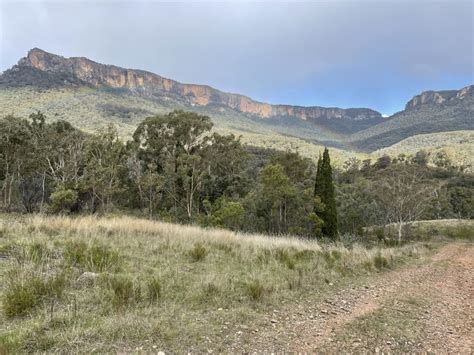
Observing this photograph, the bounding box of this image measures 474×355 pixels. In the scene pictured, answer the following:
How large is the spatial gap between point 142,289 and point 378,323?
332 cm

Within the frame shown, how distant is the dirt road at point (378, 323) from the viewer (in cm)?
403

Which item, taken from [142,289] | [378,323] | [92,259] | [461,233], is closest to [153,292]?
[142,289]

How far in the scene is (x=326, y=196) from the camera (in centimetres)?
2519

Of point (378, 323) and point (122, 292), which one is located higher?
point (122, 292)

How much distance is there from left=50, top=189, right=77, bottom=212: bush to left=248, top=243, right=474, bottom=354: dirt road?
52.9 ft

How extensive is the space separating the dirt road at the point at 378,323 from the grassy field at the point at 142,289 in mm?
327

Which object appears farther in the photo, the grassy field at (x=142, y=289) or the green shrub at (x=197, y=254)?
the green shrub at (x=197, y=254)

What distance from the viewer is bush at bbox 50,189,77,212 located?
18188 millimetres

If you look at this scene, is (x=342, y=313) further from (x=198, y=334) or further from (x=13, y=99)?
(x=13, y=99)

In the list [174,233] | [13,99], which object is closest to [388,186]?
[174,233]

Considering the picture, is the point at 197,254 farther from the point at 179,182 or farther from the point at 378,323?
the point at 179,182

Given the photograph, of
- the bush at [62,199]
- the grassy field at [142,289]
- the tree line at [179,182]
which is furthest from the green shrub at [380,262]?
the bush at [62,199]

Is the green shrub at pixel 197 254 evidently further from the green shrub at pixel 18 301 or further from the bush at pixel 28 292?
the green shrub at pixel 18 301

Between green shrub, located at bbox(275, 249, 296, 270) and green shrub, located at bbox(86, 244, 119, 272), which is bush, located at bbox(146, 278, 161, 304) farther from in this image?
green shrub, located at bbox(275, 249, 296, 270)
